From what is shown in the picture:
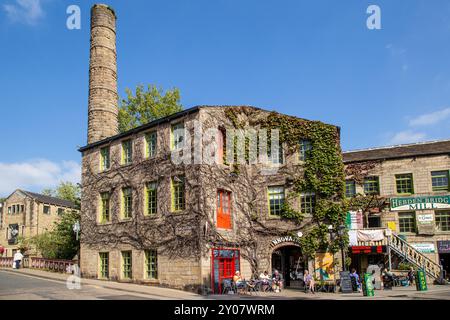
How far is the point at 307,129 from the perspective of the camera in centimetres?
2616

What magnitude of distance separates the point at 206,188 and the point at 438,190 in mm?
16117

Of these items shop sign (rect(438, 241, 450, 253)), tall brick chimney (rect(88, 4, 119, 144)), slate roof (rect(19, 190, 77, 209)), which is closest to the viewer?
shop sign (rect(438, 241, 450, 253))

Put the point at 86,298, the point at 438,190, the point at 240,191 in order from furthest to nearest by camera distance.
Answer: the point at 438,190, the point at 240,191, the point at 86,298

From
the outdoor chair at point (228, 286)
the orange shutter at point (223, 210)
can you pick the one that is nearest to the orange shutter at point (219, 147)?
the orange shutter at point (223, 210)

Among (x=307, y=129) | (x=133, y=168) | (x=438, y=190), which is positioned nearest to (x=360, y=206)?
(x=438, y=190)

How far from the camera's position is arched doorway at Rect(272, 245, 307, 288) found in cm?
2547

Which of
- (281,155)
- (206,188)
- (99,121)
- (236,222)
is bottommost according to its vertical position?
(236,222)

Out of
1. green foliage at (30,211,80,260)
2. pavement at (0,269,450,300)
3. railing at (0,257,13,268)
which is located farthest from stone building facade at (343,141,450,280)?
railing at (0,257,13,268)

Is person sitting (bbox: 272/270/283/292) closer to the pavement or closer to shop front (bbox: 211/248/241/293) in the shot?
the pavement

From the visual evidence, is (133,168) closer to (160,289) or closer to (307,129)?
(160,289)

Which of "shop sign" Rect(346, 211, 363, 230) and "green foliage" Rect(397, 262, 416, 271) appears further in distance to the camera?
"shop sign" Rect(346, 211, 363, 230)

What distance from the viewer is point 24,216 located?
50.8 meters

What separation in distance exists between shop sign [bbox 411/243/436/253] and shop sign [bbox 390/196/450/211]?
2.29m

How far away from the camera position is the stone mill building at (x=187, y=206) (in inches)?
879
